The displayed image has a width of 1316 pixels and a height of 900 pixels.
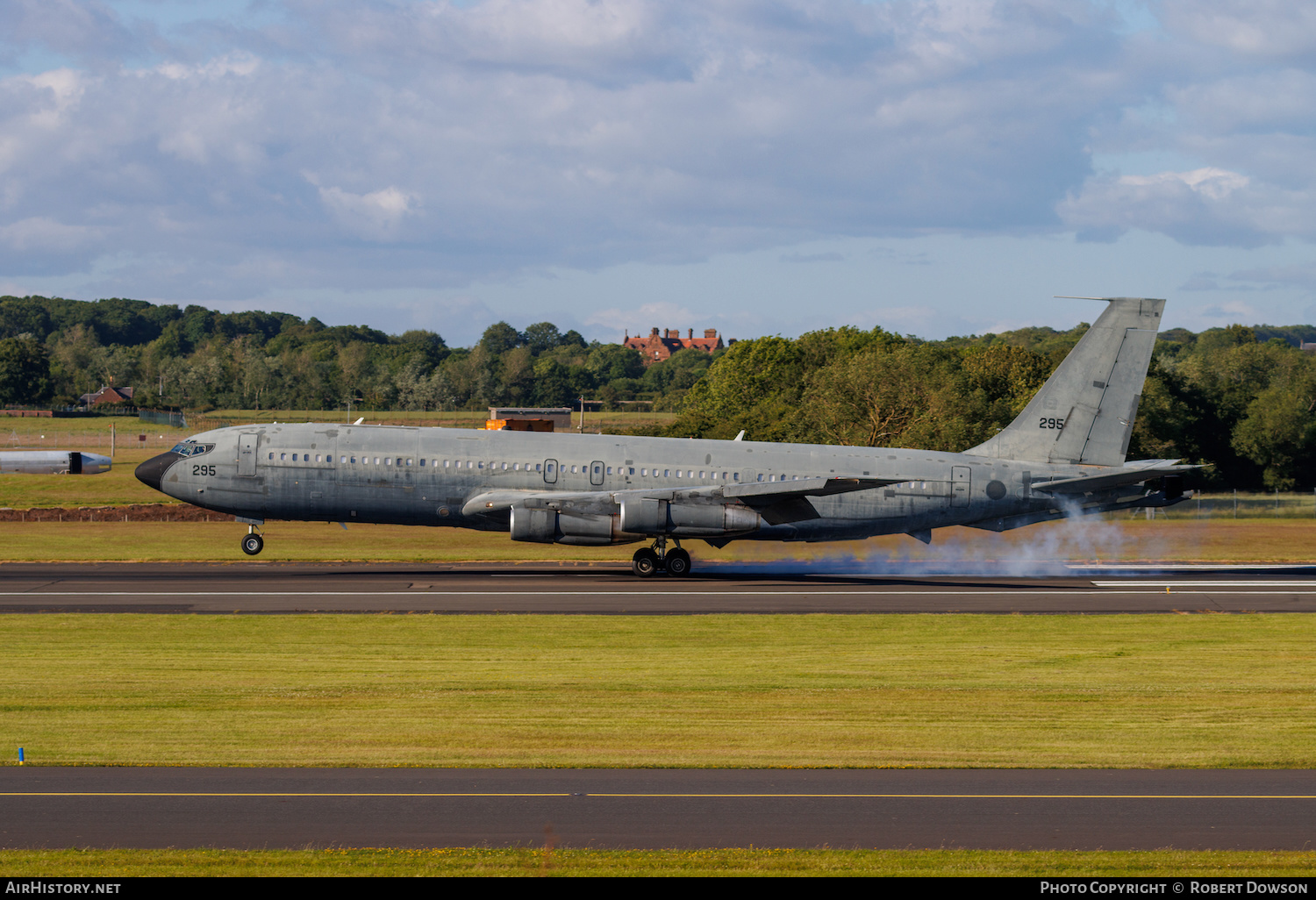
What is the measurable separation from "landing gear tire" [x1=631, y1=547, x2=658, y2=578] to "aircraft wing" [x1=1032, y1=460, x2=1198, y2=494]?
46.1 feet

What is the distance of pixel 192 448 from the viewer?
134 ft

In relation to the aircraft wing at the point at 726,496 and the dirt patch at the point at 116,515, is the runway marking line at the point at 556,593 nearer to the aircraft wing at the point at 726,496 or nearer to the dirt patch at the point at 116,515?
the aircraft wing at the point at 726,496

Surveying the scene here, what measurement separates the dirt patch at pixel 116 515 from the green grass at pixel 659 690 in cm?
3214

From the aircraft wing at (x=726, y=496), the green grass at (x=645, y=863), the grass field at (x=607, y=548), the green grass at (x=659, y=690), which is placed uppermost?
the aircraft wing at (x=726, y=496)

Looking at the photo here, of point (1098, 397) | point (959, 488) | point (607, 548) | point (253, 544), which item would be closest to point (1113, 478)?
point (1098, 397)

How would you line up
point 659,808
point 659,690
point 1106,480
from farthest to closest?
point 1106,480, point 659,690, point 659,808

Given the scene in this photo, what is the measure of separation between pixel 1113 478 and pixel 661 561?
16193 millimetres

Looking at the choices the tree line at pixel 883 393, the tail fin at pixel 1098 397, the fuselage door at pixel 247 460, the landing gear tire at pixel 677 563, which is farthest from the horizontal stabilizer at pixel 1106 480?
the tree line at pixel 883 393

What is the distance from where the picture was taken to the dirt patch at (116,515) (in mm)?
58406

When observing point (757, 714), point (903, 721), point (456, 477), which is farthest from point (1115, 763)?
point (456, 477)

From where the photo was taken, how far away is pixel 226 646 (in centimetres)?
2572

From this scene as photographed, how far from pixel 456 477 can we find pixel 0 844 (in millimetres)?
27567

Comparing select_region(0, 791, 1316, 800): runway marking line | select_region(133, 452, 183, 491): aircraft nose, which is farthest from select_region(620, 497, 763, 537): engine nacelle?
select_region(0, 791, 1316, 800): runway marking line

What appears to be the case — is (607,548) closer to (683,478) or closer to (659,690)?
(683,478)
